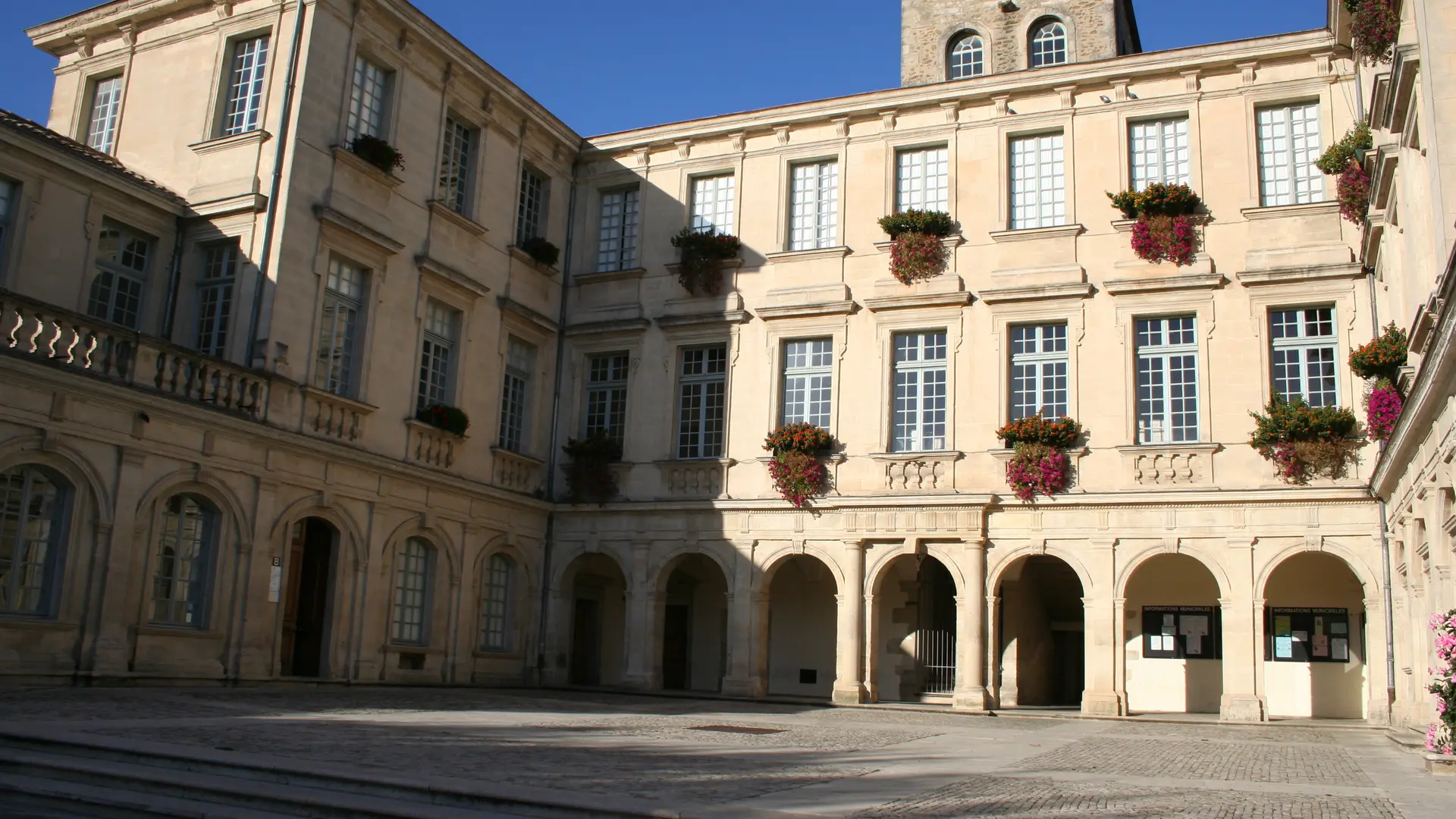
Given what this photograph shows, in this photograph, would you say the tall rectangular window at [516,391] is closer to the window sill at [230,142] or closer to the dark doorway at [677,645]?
the dark doorway at [677,645]

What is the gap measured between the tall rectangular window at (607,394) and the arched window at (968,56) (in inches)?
422

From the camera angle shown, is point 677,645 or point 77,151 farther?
point 677,645

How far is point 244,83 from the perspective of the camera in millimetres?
18719

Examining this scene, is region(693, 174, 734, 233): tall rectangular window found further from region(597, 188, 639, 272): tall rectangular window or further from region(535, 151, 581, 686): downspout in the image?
region(535, 151, 581, 686): downspout

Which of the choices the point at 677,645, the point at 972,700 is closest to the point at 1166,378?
the point at 972,700

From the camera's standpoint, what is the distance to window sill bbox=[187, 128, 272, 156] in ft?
58.1

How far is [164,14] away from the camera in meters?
19.6

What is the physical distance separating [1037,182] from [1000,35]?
25.3ft

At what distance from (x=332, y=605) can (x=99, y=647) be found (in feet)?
13.0

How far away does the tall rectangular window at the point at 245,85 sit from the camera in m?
Result: 18.4

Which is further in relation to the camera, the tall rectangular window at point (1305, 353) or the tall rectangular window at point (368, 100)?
the tall rectangular window at point (368, 100)

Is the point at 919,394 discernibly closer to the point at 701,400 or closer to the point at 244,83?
the point at 701,400

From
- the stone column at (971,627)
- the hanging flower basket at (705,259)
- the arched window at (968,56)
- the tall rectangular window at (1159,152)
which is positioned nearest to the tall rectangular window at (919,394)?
the stone column at (971,627)

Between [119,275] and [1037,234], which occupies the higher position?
[1037,234]
